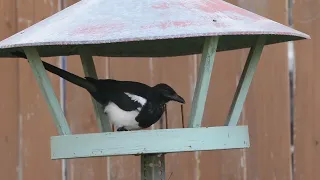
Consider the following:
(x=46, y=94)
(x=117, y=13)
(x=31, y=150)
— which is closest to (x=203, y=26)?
(x=117, y=13)

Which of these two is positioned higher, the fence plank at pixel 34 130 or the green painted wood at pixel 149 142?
the fence plank at pixel 34 130

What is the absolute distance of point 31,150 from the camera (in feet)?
7.22

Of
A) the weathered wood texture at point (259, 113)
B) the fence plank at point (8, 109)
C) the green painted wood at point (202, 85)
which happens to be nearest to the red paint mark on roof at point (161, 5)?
the green painted wood at point (202, 85)

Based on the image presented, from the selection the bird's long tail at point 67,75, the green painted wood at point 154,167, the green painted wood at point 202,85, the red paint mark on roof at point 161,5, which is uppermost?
the red paint mark on roof at point 161,5

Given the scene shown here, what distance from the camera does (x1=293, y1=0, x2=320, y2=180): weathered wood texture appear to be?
2129 millimetres

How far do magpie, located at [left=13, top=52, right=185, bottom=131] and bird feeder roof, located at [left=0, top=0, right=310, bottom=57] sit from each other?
0.16 meters

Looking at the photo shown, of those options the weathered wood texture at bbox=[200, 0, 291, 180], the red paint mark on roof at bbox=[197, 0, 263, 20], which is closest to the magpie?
the red paint mark on roof at bbox=[197, 0, 263, 20]

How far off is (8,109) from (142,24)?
0.89 meters

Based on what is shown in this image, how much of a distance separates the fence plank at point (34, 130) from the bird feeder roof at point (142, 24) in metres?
0.53

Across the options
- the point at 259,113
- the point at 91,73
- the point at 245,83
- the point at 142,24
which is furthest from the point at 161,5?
the point at 259,113

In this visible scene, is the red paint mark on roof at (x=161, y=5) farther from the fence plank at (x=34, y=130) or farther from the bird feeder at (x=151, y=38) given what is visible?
the fence plank at (x=34, y=130)

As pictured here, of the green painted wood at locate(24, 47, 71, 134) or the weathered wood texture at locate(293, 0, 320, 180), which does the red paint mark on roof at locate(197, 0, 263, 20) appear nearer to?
the green painted wood at locate(24, 47, 71, 134)

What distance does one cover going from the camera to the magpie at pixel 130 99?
5.64 ft

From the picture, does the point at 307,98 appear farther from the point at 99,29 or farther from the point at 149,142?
the point at 99,29
